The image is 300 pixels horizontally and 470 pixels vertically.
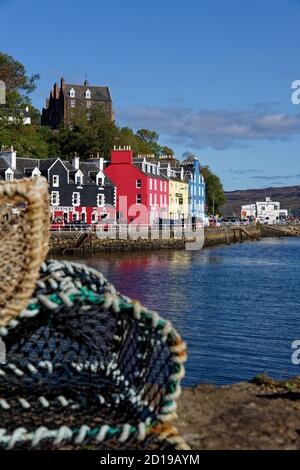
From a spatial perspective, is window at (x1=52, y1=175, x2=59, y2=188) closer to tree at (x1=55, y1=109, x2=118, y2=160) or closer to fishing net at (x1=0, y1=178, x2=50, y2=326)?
tree at (x1=55, y1=109, x2=118, y2=160)

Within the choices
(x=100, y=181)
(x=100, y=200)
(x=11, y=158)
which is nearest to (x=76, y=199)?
(x=100, y=200)

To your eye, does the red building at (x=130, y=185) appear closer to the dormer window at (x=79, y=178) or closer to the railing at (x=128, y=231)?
the railing at (x=128, y=231)

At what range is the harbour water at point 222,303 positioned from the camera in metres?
15.0

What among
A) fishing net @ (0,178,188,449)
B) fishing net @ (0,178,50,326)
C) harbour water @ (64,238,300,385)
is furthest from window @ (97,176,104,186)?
fishing net @ (0,178,50,326)

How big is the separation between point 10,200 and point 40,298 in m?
0.88

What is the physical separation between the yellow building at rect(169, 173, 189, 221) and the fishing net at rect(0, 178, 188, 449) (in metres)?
65.9

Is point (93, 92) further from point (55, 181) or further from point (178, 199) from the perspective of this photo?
point (55, 181)

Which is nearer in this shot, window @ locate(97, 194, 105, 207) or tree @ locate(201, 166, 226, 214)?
window @ locate(97, 194, 105, 207)

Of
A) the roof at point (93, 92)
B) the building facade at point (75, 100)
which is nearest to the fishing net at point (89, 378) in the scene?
the building facade at point (75, 100)

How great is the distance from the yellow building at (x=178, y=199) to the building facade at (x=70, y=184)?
13.2m

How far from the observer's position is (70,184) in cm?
5803

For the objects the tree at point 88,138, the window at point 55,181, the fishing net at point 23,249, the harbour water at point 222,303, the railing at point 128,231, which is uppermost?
the tree at point 88,138

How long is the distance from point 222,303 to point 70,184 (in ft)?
112

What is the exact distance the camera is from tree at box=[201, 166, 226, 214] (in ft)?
345
